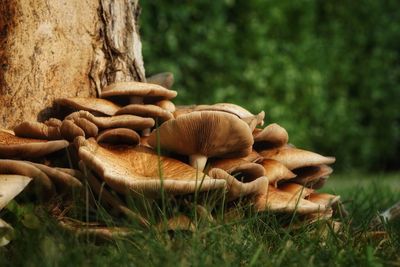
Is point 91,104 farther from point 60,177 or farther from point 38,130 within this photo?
point 60,177

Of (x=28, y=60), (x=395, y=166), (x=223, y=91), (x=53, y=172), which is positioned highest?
(x=28, y=60)

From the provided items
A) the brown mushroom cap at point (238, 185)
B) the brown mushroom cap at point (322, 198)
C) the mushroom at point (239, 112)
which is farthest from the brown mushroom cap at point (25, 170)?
the brown mushroom cap at point (322, 198)

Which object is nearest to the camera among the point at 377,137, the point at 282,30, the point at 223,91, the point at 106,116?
the point at 106,116

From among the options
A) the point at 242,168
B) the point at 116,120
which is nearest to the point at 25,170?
the point at 116,120

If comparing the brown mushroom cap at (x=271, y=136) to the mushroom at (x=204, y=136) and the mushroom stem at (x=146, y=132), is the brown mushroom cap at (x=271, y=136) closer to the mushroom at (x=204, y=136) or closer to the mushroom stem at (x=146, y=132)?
the mushroom at (x=204, y=136)

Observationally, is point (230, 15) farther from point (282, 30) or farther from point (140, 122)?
point (140, 122)

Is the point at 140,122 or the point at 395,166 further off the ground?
the point at 140,122

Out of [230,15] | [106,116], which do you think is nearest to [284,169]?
[106,116]
